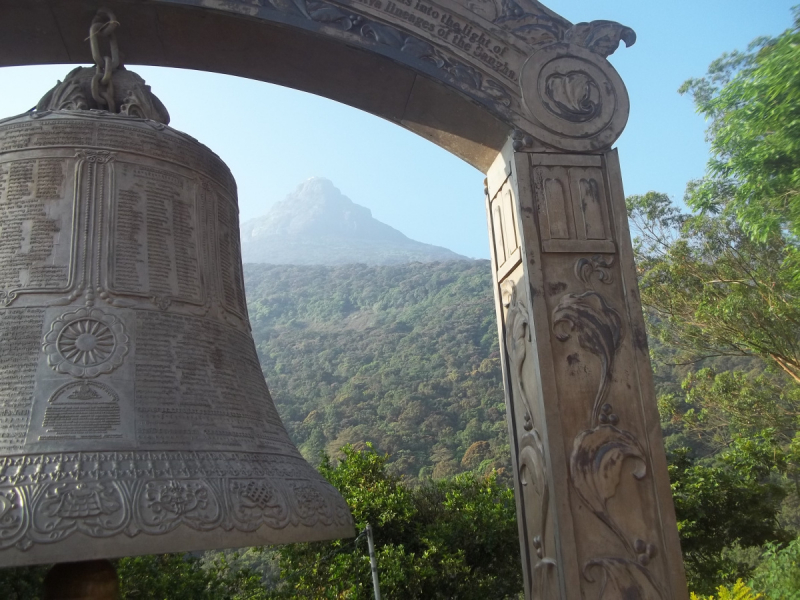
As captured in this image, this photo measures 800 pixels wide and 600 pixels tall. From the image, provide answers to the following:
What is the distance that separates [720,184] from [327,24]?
9479 mm

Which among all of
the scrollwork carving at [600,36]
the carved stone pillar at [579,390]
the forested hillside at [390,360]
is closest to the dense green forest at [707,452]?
the scrollwork carving at [600,36]

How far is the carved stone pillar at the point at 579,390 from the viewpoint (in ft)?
9.36

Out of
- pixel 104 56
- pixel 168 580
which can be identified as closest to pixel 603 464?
pixel 104 56

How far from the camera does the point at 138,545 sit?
1927mm

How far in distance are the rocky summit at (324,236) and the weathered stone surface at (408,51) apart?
8381 cm

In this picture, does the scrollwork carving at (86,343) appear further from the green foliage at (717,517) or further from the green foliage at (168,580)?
the green foliage at (717,517)

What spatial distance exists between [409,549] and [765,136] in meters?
7.37

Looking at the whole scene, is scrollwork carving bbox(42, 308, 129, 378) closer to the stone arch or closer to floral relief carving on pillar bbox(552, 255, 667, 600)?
the stone arch

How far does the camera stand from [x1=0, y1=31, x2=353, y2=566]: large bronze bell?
1.98 metres

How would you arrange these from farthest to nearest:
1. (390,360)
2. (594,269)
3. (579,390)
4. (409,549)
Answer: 1. (390,360)
2. (409,549)
3. (594,269)
4. (579,390)

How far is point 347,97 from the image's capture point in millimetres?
3713

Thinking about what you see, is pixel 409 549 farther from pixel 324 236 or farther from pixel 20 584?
pixel 324 236

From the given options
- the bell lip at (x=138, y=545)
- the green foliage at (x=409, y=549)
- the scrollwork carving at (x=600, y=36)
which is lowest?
the green foliage at (x=409, y=549)

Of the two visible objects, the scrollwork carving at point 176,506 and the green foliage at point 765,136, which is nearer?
the scrollwork carving at point 176,506
